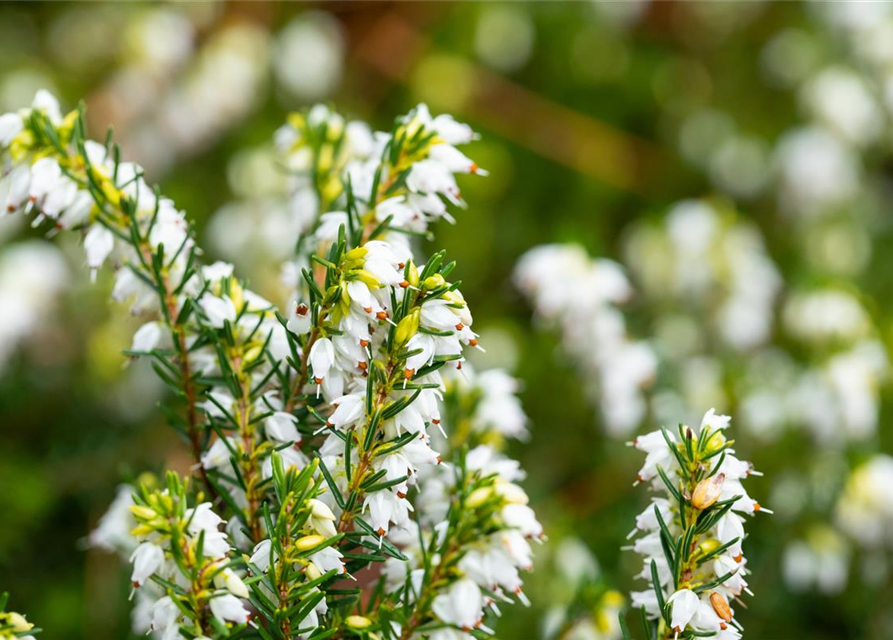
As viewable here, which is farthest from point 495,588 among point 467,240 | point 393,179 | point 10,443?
point 467,240

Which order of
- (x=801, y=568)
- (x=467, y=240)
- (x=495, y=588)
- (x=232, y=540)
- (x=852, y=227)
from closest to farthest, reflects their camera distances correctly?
(x=495, y=588)
(x=232, y=540)
(x=801, y=568)
(x=467, y=240)
(x=852, y=227)

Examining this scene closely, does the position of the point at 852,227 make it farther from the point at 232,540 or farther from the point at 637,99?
the point at 232,540

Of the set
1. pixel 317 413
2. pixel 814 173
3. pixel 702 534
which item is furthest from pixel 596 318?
pixel 814 173

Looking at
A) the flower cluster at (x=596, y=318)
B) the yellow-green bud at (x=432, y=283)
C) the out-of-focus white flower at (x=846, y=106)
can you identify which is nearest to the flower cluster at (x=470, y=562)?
the yellow-green bud at (x=432, y=283)

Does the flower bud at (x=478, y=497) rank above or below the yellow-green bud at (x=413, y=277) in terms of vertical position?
below

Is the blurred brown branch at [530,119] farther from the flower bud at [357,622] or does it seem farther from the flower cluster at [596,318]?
the flower bud at [357,622]

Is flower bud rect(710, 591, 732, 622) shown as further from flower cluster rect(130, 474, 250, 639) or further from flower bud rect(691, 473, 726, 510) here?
flower cluster rect(130, 474, 250, 639)

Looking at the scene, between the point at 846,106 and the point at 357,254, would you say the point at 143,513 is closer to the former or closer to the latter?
the point at 357,254
